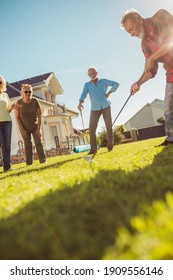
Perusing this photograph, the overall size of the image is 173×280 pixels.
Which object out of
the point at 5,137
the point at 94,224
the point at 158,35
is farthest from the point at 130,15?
the point at 94,224

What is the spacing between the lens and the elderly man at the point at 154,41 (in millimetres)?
4098

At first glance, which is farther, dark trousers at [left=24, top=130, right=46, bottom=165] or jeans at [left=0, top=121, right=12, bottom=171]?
dark trousers at [left=24, top=130, right=46, bottom=165]

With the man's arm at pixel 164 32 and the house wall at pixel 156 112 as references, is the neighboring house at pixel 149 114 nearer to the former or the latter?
the house wall at pixel 156 112

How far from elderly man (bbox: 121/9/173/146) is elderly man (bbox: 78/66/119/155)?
242 cm

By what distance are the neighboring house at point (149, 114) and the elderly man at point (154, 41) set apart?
4829 centimetres

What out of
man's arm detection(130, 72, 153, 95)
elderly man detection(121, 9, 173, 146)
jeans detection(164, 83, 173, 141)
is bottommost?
jeans detection(164, 83, 173, 141)

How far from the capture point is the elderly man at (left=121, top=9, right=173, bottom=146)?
13.4 feet

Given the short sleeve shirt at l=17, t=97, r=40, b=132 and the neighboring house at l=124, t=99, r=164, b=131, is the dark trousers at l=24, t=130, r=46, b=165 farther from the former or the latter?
the neighboring house at l=124, t=99, r=164, b=131

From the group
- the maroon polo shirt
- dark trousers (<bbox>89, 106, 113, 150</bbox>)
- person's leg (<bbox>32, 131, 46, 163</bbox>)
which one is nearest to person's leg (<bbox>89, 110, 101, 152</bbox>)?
dark trousers (<bbox>89, 106, 113, 150</bbox>)

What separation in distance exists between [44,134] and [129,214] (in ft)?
80.3

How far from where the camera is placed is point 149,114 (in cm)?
5247

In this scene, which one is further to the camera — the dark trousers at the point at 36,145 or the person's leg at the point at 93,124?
the person's leg at the point at 93,124

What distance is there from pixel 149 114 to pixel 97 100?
46601 mm

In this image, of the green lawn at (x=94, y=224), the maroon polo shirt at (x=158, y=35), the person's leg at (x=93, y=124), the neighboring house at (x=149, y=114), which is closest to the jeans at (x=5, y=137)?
the person's leg at (x=93, y=124)
